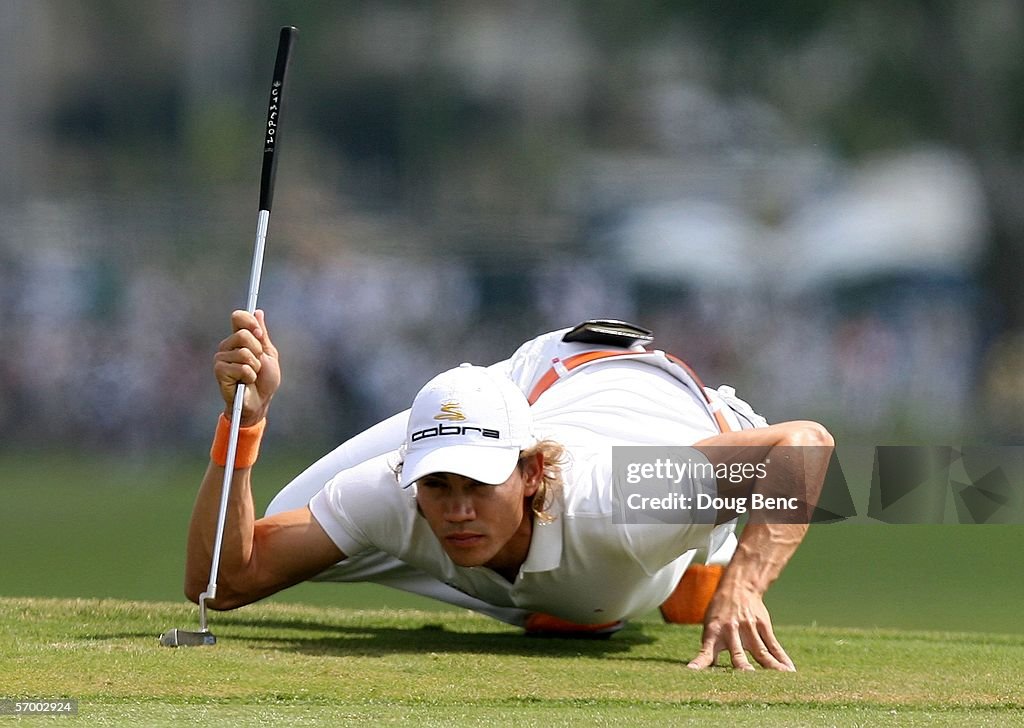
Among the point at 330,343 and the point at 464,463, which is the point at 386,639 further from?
the point at 330,343

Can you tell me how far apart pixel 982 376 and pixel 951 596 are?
11.9m

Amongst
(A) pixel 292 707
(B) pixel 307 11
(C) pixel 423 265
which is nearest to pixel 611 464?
(A) pixel 292 707

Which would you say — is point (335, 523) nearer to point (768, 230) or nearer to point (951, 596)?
point (951, 596)

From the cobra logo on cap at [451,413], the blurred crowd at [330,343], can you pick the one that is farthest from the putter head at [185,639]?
the blurred crowd at [330,343]

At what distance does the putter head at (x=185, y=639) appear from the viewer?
4258 millimetres

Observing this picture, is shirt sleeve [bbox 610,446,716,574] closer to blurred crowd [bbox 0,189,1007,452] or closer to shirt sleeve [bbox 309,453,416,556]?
shirt sleeve [bbox 309,453,416,556]

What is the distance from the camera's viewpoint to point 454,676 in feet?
12.8

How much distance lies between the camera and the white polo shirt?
4.43 m

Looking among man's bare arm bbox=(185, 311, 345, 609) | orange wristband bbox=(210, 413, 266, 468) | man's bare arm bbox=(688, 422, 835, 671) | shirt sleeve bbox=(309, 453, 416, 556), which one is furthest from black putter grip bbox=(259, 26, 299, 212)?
man's bare arm bbox=(688, 422, 835, 671)

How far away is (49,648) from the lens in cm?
414

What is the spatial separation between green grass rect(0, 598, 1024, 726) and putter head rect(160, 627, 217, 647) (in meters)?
0.06

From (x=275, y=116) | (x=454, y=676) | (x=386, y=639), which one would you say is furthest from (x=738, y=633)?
(x=275, y=116)

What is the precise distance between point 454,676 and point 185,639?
31.4 inches

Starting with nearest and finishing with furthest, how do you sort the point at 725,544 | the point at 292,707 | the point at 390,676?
the point at 292,707 < the point at 390,676 < the point at 725,544
